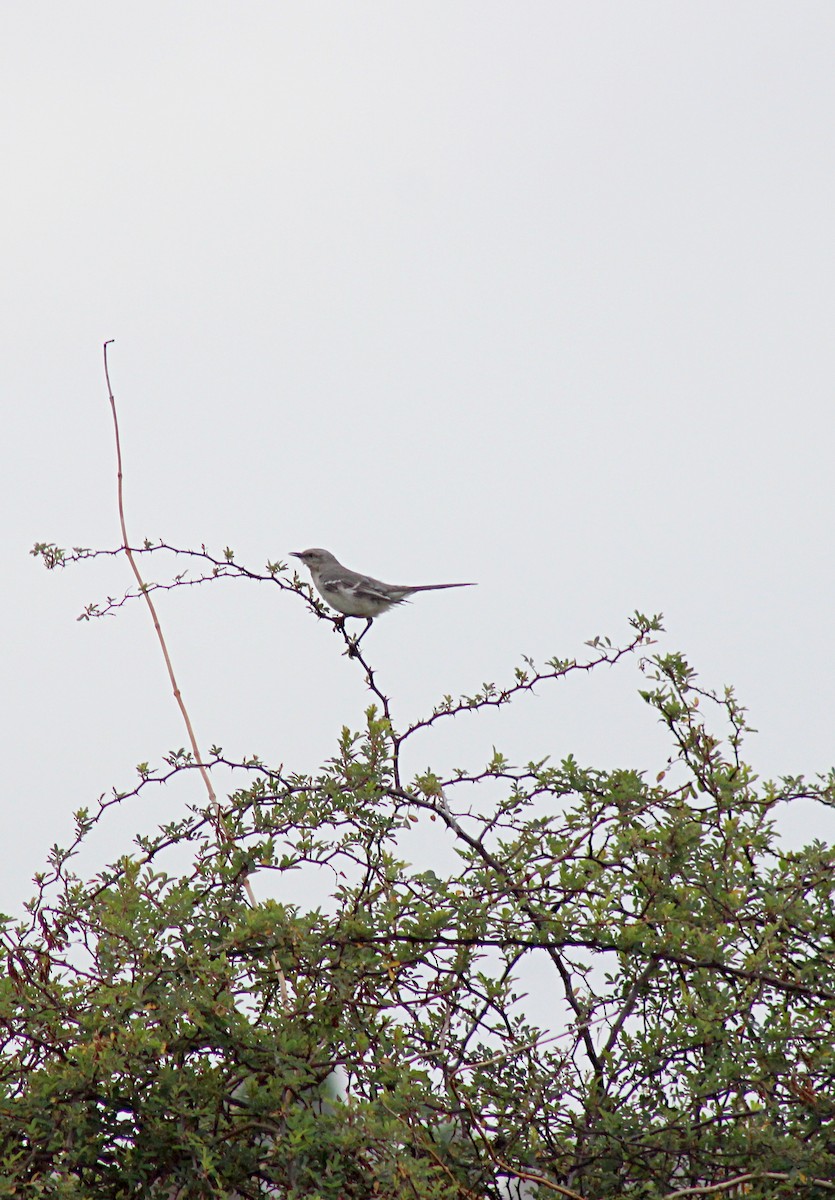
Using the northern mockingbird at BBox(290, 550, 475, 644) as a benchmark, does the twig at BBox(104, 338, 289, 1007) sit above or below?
below

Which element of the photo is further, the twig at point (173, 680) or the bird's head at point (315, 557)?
the bird's head at point (315, 557)

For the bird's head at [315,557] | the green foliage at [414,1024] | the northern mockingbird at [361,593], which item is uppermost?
the bird's head at [315,557]

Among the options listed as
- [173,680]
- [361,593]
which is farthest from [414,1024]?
[361,593]

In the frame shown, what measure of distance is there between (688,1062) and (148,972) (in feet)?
4.38

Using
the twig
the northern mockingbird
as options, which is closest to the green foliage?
the twig

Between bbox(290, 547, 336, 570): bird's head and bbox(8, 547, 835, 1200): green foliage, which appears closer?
bbox(8, 547, 835, 1200): green foliage

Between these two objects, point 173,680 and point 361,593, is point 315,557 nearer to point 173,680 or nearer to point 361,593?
point 361,593

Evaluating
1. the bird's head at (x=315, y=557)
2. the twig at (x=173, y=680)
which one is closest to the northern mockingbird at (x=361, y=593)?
the bird's head at (x=315, y=557)

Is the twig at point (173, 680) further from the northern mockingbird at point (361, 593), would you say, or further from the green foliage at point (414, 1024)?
the northern mockingbird at point (361, 593)

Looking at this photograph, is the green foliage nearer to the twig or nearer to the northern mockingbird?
the twig

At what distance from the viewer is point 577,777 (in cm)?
372

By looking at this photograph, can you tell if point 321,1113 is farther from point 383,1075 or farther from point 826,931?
point 826,931

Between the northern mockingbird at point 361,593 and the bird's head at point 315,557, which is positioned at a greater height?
the bird's head at point 315,557

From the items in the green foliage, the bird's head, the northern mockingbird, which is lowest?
the green foliage
